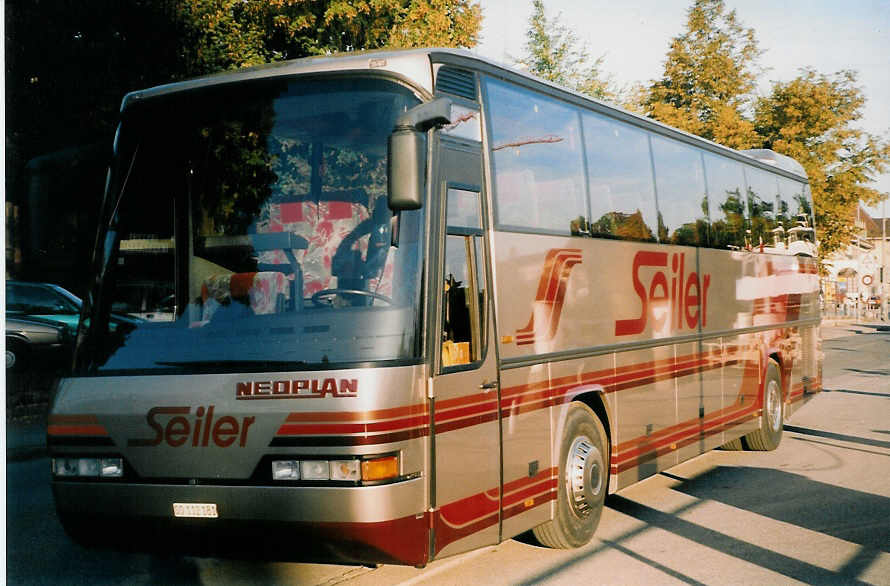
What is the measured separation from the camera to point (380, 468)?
5270mm

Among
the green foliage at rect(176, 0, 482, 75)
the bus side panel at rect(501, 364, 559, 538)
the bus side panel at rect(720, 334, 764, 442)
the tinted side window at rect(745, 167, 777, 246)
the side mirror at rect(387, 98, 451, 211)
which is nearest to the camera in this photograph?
the side mirror at rect(387, 98, 451, 211)

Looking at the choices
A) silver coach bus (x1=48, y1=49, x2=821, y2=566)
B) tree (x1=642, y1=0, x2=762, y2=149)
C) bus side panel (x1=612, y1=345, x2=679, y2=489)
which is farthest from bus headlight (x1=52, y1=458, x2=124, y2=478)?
tree (x1=642, y1=0, x2=762, y2=149)

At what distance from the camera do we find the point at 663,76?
37281mm

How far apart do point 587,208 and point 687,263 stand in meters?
2.38

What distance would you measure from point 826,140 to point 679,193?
29959mm

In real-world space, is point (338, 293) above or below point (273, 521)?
above

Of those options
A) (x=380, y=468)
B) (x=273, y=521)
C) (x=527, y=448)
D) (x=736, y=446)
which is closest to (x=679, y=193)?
(x=736, y=446)

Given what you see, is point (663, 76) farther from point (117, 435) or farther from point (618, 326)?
point (117, 435)

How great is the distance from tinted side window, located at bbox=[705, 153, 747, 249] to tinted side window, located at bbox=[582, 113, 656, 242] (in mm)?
1846

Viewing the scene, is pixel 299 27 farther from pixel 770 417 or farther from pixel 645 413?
pixel 645 413

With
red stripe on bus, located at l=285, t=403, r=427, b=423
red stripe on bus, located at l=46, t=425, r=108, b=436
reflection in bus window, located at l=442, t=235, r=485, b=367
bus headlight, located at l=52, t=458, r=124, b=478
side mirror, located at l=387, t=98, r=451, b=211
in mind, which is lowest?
bus headlight, located at l=52, t=458, r=124, b=478

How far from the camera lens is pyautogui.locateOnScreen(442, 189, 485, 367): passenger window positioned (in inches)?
233

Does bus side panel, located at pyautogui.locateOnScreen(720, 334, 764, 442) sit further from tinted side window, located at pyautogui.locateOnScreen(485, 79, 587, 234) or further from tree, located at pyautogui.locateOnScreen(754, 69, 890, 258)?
tree, located at pyautogui.locateOnScreen(754, 69, 890, 258)

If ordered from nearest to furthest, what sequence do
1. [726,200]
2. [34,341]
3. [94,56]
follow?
[726,200] → [94,56] → [34,341]
